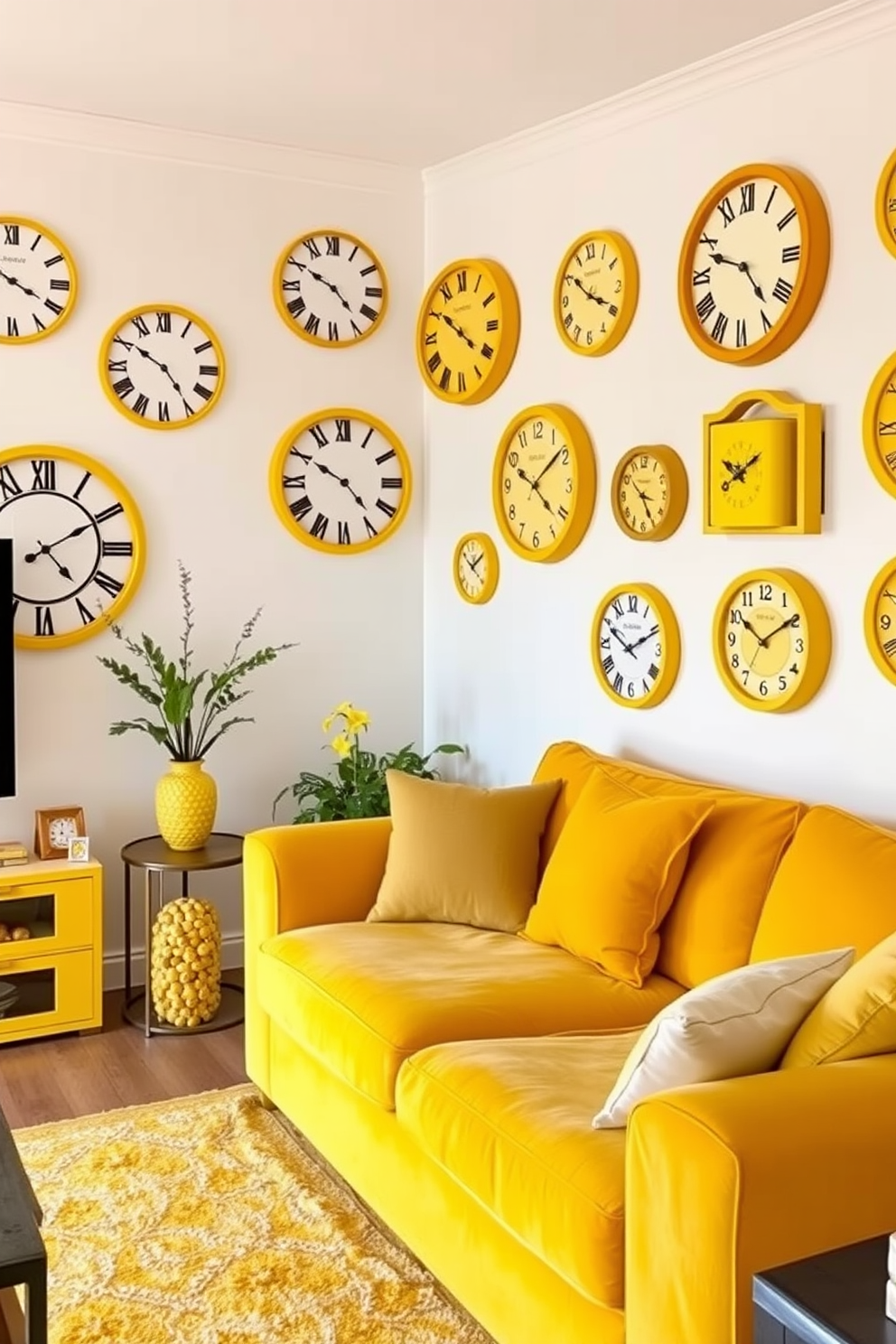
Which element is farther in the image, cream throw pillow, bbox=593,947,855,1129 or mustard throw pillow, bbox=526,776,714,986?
mustard throw pillow, bbox=526,776,714,986

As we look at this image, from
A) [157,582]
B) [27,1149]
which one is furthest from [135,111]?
[27,1149]

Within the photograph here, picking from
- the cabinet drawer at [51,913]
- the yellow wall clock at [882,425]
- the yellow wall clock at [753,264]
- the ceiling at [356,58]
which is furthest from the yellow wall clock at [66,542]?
the yellow wall clock at [882,425]

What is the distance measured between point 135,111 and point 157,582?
1.40m

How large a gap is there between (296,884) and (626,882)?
890 millimetres

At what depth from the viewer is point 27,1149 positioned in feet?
10.9

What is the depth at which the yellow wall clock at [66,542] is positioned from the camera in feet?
13.9

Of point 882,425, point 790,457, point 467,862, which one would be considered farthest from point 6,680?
point 882,425

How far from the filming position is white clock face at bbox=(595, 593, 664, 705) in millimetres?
3861

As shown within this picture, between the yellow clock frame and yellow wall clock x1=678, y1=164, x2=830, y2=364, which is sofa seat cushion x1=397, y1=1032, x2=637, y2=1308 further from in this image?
yellow wall clock x1=678, y1=164, x2=830, y2=364

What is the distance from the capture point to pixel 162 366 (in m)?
4.43

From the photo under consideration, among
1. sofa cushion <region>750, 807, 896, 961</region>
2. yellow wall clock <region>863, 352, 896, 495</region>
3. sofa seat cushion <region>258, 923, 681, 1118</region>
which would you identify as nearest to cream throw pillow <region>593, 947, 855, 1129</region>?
sofa cushion <region>750, 807, 896, 961</region>

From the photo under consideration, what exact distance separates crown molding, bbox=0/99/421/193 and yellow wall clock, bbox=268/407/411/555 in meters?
0.76

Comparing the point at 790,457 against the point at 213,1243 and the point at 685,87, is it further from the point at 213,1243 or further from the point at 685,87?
the point at 213,1243

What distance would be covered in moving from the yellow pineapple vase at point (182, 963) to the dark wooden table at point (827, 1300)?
8.52 ft
